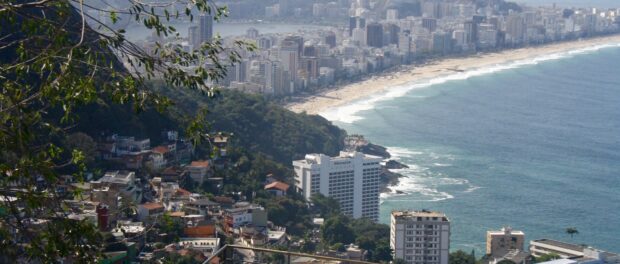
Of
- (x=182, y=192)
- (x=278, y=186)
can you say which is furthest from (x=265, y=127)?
(x=182, y=192)

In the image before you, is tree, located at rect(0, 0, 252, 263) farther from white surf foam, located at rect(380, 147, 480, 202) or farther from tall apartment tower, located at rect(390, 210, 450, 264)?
white surf foam, located at rect(380, 147, 480, 202)

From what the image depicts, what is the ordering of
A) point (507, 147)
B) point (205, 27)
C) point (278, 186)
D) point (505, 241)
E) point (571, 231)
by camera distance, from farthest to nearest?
point (205, 27), point (507, 147), point (278, 186), point (571, 231), point (505, 241)

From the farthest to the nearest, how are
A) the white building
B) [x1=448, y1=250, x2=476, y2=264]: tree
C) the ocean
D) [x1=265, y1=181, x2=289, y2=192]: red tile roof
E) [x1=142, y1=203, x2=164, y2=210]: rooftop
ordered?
the ocean → [x1=265, y1=181, x2=289, y2=192]: red tile roof → [x1=448, y1=250, x2=476, y2=264]: tree → [x1=142, y1=203, x2=164, y2=210]: rooftop → the white building

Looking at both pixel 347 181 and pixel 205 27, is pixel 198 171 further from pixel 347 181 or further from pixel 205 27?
pixel 205 27

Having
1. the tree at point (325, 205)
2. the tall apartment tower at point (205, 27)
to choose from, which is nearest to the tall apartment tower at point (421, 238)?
the tree at point (325, 205)

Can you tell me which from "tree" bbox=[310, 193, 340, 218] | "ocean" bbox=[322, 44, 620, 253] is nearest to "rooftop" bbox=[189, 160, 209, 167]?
"tree" bbox=[310, 193, 340, 218]

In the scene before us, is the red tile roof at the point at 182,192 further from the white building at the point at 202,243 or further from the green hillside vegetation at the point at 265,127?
the green hillside vegetation at the point at 265,127
